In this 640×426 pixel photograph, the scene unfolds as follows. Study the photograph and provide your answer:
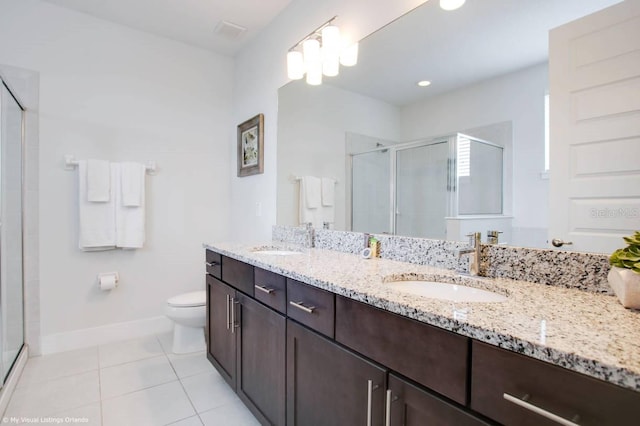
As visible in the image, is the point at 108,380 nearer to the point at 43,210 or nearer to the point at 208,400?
the point at 208,400

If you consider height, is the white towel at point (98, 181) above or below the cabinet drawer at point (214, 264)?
above

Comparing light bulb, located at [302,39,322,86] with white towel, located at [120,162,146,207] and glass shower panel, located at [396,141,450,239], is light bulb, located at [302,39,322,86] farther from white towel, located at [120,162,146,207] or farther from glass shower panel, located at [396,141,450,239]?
white towel, located at [120,162,146,207]

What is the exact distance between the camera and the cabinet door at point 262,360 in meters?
1.29

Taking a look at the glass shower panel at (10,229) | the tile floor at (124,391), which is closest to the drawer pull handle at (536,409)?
the tile floor at (124,391)

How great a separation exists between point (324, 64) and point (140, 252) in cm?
211

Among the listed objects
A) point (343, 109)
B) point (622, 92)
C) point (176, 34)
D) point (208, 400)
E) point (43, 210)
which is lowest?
point (208, 400)

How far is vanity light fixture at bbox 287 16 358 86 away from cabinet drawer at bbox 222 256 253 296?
1.24 m

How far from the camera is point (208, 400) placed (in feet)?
5.91

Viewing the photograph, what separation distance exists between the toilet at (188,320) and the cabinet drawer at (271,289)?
1.05m

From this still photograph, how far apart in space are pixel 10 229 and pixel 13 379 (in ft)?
2.97

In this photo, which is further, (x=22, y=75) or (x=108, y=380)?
(x=22, y=75)

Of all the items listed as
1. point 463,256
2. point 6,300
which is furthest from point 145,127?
point 463,256

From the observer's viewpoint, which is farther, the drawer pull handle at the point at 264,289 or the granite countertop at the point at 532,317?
the drawer pull handle at the point at 264,289

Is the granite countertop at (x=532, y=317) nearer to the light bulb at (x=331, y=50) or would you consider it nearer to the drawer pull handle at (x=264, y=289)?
the drawer pull handle at (x=264, y=289)
